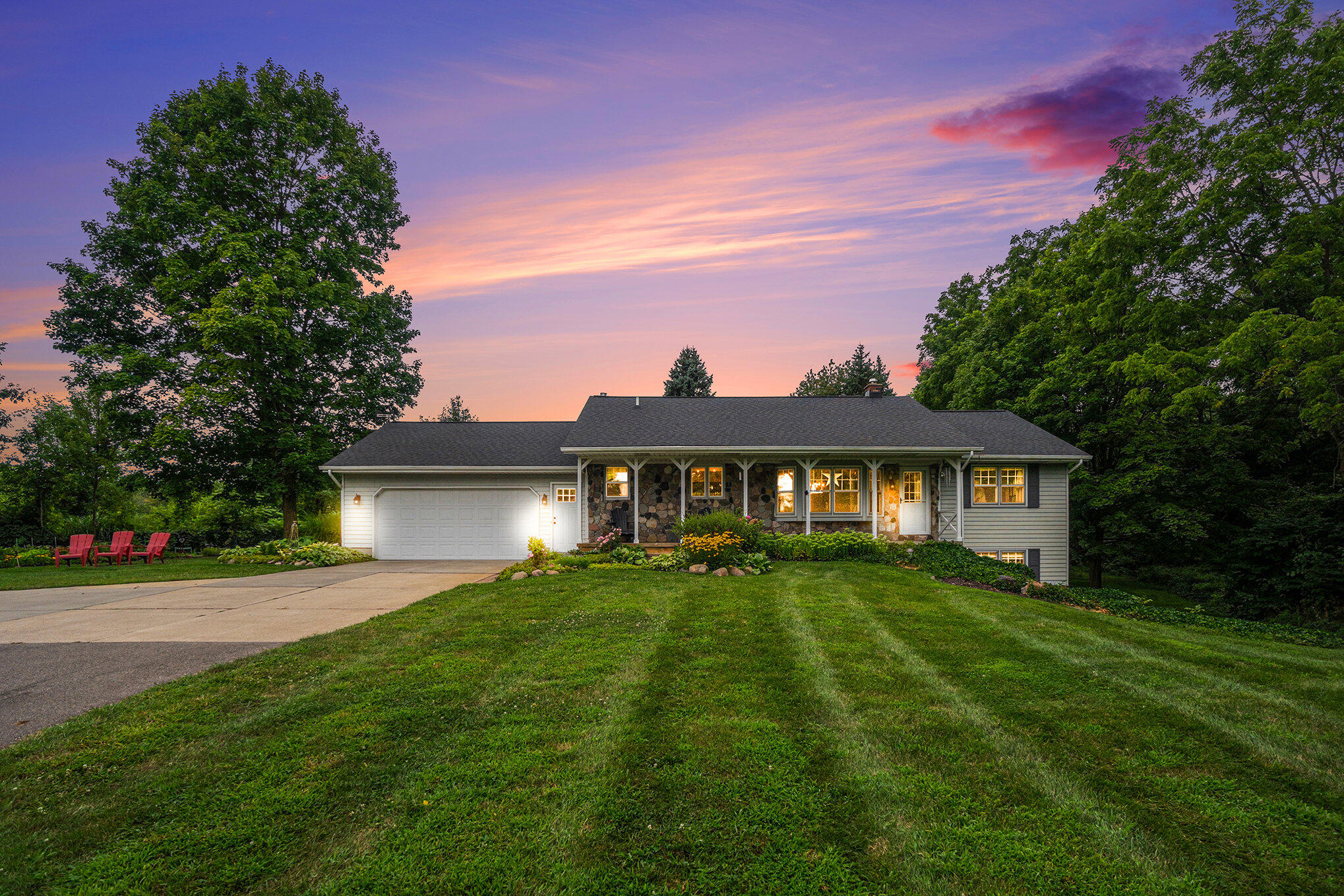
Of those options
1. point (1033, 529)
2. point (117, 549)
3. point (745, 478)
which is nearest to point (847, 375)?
point (1033, 529)

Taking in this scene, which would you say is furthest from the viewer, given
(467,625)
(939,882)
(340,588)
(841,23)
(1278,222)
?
(1278,222)

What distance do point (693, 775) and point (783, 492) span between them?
12.8 meters

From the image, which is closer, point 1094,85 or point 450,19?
point 450,19

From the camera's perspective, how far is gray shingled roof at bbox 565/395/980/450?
48.5 ft

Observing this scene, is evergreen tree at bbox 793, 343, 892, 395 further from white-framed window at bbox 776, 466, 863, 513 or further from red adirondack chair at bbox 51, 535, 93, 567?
red adirondack chair at bbox 51, 535, 93, 567

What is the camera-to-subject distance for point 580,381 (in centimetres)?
2848

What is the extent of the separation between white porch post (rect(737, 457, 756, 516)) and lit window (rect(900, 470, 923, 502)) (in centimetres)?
465

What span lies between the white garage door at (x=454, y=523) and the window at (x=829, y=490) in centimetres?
799

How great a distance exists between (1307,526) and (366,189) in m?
30.1

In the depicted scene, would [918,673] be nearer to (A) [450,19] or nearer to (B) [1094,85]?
(A) [450,19]

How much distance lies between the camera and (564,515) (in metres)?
16.3

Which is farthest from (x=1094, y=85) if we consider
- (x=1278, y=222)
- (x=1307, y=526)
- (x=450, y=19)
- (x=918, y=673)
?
(x=918, y=673)

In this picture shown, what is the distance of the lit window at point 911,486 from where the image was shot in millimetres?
15578

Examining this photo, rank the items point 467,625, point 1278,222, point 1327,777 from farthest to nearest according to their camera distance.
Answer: point 1278,222
point 467,625
point 1327,777
